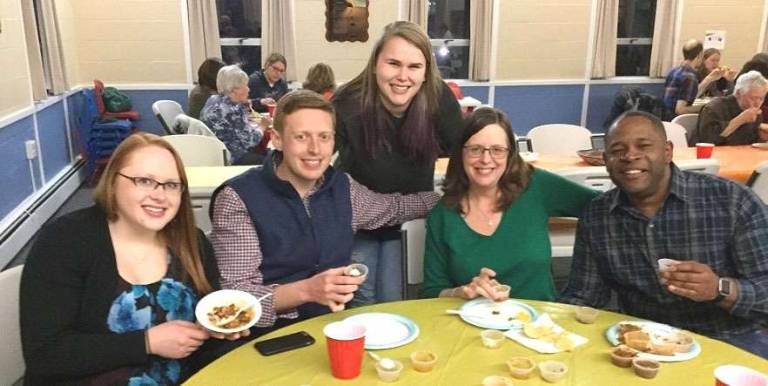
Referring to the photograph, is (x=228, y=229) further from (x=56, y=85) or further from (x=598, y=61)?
(x=598, y=61)

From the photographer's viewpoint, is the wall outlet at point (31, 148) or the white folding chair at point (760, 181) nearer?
the white folding chair at point (760, 181)

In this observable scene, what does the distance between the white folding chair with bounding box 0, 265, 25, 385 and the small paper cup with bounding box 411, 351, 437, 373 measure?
3.59 ft

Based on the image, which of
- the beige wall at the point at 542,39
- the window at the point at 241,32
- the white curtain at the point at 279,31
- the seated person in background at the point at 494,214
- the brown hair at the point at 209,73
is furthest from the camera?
the beige wall at the point at 542,39

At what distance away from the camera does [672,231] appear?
2061 millimetres

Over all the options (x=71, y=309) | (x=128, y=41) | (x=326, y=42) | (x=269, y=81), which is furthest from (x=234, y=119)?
(x=71, y=309)

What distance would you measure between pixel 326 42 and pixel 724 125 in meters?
4.52

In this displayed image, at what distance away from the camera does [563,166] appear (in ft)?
13.1

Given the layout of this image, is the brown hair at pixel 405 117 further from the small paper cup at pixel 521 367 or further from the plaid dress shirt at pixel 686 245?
the small paper cup at pixel 521 367

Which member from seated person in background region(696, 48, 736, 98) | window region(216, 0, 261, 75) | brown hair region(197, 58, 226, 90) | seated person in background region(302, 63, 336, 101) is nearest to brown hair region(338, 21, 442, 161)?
seated person in background region(302, 63, 336, 101)

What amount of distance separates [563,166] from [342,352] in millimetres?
2854

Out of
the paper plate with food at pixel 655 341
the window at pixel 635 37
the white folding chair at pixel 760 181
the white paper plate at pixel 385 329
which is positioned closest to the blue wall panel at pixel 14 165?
the white paper plate at pixel 385 329

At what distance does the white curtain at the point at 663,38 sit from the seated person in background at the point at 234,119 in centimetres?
560

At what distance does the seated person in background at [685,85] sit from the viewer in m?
6.98

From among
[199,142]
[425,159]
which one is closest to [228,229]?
[425,159]
